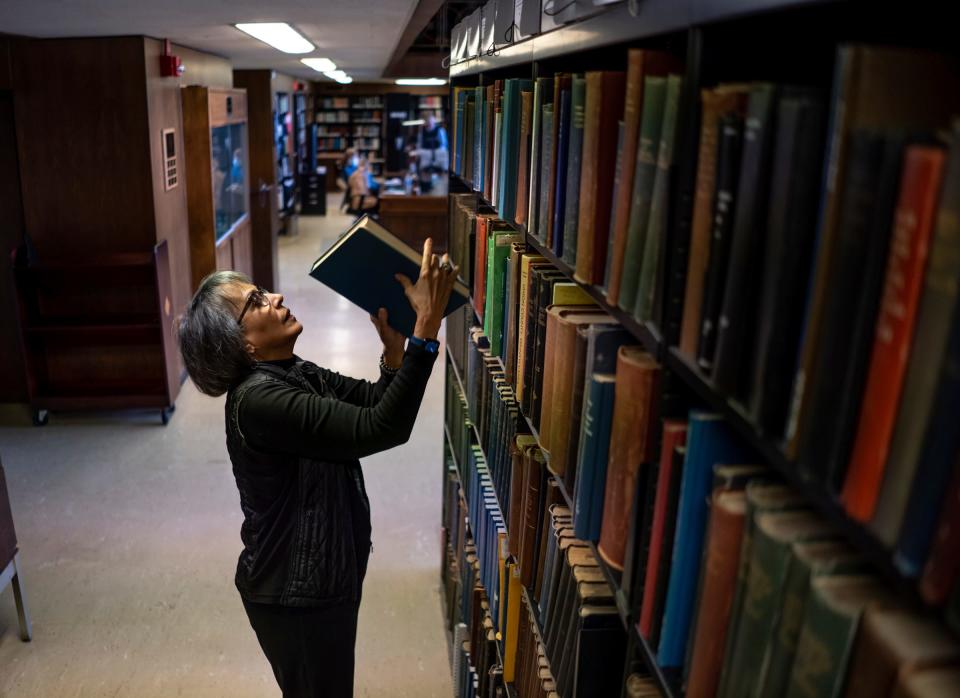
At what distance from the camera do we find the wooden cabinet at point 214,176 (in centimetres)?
578

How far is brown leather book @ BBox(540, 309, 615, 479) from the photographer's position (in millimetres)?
1312

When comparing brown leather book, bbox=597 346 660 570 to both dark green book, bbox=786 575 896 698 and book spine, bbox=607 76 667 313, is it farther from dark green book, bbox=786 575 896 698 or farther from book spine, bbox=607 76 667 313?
dark green book, bbox=786 575 896 698

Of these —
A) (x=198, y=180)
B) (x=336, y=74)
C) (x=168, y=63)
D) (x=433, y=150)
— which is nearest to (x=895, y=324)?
(x=168, y=63)

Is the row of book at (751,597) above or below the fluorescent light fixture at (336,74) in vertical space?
Result: below

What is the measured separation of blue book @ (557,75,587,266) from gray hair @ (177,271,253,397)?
33.6 inches

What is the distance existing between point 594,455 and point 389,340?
99cm

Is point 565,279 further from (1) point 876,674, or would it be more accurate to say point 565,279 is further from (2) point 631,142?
(1) point 876,674

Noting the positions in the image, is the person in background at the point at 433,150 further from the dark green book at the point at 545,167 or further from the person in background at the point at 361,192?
the dark green book at the point at 545,167

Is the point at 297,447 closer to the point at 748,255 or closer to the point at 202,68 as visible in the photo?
the point at 748,255

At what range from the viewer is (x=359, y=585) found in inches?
79.7

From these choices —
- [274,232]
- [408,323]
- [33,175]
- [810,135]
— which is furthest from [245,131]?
[810,135]

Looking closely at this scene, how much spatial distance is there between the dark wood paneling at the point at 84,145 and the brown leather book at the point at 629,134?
4.40 metres

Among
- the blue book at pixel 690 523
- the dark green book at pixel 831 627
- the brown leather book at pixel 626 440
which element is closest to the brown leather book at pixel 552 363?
the brown leather book at pixel 626 440

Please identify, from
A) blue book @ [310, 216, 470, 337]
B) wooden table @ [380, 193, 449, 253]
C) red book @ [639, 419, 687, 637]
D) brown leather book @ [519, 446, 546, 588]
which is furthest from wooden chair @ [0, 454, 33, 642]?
wooden table @ [380, 193, 449, 253]
